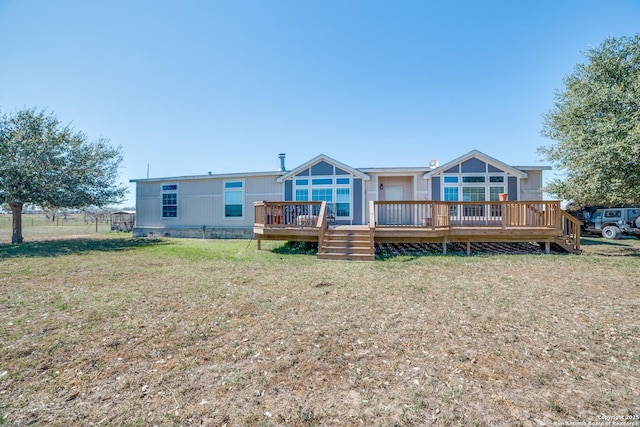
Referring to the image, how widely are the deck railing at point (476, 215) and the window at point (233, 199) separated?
7.77 meters

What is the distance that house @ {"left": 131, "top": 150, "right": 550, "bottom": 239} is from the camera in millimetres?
12250

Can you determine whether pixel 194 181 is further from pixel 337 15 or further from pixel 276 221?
pixel 337 15

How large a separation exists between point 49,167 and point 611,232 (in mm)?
27707

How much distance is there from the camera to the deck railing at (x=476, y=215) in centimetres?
887

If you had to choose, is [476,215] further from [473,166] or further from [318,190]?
[318,190]

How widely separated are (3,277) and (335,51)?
13.5 metres

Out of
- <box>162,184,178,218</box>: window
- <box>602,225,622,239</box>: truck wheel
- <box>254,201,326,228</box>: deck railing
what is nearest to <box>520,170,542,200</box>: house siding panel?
<box>602,225,622,239</box>: truck wheel

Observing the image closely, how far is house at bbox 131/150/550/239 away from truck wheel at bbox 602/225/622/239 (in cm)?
639

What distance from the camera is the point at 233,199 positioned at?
568 inches

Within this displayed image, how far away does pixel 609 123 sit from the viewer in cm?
792

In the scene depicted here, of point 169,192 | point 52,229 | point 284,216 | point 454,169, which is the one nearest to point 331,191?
point 284,216

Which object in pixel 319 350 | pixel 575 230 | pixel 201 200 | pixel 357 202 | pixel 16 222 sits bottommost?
pixel 319 350

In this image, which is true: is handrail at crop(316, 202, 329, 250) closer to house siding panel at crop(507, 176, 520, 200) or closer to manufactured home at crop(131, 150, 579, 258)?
manufactured home at crop(131, 150, 579, 258)

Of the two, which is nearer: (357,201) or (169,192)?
(357,201)
